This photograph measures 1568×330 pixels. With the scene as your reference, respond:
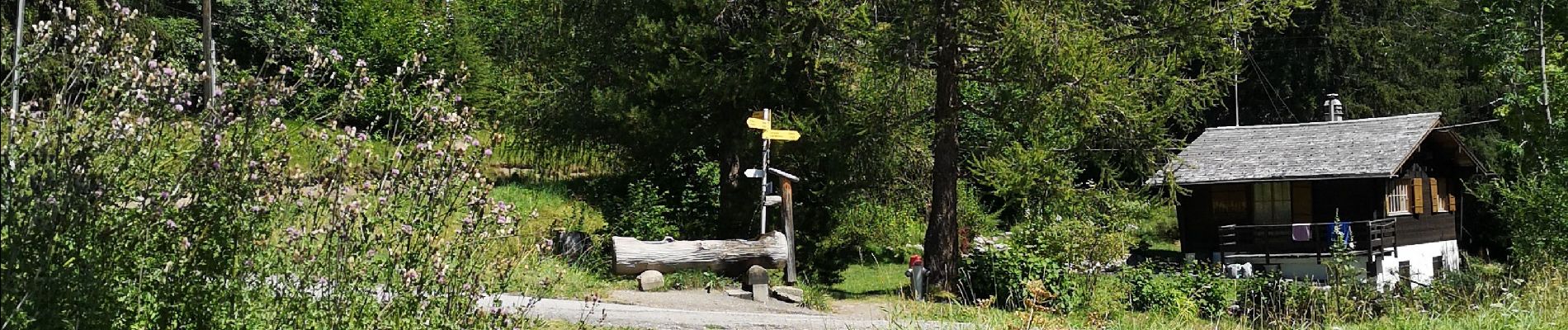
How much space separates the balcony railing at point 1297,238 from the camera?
28312 millimetres

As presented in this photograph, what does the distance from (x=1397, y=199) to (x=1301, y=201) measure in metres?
2.27

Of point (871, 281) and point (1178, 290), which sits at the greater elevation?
point (1178, 290)

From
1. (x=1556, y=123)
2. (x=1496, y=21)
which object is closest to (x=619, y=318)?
(x=1556, y=123)

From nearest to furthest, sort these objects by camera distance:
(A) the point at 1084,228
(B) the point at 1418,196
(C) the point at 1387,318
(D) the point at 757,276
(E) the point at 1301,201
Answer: (C) the point at 1387,318
(D) the point at 757,276
(A) the point at 1084,228
(E) the point at 1301,201
(B) the point at 1418,196

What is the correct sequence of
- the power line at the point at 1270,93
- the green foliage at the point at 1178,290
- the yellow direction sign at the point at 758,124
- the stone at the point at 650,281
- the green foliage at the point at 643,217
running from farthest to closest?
the power line at the point at 1270,93, the green foliage at the point at 643,217, the yellow direction sign at the point at 758,124, the stone at the point at 650,281, the green foliage at the point at 1178,290

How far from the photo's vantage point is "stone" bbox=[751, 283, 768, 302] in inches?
618

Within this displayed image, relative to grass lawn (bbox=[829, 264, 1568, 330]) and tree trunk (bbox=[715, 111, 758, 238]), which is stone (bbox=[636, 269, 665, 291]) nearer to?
tree trunk (bbox=[715, 111, 758, 238])

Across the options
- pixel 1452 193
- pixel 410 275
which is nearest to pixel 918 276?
pixel 410 275

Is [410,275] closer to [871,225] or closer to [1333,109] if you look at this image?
[871,225]

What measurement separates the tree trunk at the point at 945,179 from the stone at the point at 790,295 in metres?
2.58

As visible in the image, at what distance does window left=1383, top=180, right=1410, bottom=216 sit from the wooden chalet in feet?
0.09

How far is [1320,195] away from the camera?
3003cm

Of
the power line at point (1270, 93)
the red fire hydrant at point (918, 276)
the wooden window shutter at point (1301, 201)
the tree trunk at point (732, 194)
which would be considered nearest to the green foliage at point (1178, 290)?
the red fire hydrant at point (918, 276)

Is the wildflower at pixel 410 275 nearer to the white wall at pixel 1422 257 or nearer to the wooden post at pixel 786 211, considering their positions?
the wooden post at pixel 786 211
